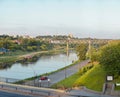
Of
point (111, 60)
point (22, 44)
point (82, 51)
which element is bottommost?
point (22, 44)

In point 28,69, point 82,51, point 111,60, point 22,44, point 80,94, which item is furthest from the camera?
point 22,44

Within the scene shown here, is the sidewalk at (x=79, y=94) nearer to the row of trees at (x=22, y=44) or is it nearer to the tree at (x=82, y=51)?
the tree at (x=82, y=51)

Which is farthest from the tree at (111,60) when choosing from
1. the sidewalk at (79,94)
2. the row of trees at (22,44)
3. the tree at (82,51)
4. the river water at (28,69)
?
the row of trees at (22,44)

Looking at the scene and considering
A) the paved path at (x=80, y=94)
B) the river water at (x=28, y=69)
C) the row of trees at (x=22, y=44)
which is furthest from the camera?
the row of trees at (x=22, y=44)

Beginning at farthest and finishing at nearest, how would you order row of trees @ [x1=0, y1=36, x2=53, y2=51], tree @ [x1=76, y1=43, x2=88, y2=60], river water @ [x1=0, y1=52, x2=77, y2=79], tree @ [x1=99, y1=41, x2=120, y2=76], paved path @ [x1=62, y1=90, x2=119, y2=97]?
row of trees @ [x1=0, y1=36, x2=53, y2=51] < tree @ [x1=76, y1=43, x2=88, y2=60] < river water @ [x1=0, y1=52, x2=77, y2=79] < tree @ [x1=99, y1=41, x2=120, y2=76] < paved path @ [x1=62, y1=90, x2=119, y2=97]

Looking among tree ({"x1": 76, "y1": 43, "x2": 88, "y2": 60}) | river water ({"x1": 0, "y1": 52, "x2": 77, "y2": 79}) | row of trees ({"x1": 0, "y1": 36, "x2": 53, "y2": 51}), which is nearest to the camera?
river water ({"x1": 0, "y1": 52, "x2": 77, "y2": 79})

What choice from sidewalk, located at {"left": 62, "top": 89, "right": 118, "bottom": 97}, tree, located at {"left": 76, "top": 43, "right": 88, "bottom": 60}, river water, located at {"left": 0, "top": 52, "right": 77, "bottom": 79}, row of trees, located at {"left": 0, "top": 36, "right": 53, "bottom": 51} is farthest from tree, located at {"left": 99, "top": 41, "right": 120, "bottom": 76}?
row of trees, located at {"left": 0, "top": 36, "right": 53, "bottom": 51}

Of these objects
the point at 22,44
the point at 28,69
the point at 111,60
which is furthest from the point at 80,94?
the point at 22,44

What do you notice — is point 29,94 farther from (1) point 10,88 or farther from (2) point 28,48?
(2) point 28,48

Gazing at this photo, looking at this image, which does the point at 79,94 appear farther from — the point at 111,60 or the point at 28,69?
the point at 28,69

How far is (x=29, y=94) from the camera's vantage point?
88.7ft

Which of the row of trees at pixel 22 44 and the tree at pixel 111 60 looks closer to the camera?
the tree at pixel 111 60

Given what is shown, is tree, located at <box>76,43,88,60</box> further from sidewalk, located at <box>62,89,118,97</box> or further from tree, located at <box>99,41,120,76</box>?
sidewalk, located at <box>62,89,118,97</box>

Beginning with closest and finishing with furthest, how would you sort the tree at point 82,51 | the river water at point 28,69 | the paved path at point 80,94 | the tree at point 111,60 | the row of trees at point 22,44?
the paved path at point 80,94, the tree at point 111,60, the river water at point 28,69, the tree at point 82,51, the row of trees at point 22,44
